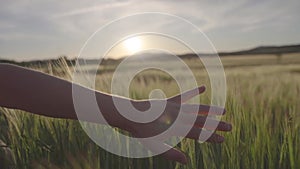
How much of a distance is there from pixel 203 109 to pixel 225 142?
0.12m

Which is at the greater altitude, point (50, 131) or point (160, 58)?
point (160, 58)

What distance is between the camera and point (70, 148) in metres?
0.91

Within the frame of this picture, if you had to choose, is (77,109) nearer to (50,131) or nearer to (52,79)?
(52,79)

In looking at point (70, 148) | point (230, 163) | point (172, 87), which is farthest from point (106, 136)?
point (172, 87)

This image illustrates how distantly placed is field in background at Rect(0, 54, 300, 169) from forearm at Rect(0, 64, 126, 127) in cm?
13

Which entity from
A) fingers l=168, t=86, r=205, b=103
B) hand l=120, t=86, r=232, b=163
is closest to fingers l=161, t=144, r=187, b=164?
hand l=120, t=86, r=232, b=163

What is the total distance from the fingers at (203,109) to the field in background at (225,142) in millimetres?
83

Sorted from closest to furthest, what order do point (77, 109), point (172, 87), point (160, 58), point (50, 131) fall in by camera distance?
point (77, 109), point (160, 58), point (50, 131), point (172, 87)

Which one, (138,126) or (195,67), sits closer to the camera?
(138,126)

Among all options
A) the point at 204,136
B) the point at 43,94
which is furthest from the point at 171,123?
the point at 43,94

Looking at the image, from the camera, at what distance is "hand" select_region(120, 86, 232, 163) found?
2.02 ft

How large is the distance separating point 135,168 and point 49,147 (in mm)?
180

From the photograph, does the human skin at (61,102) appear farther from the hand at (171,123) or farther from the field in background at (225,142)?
the field in background at (225,142)

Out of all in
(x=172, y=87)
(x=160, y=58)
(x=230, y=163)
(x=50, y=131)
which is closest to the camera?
(x=230, y=163)
